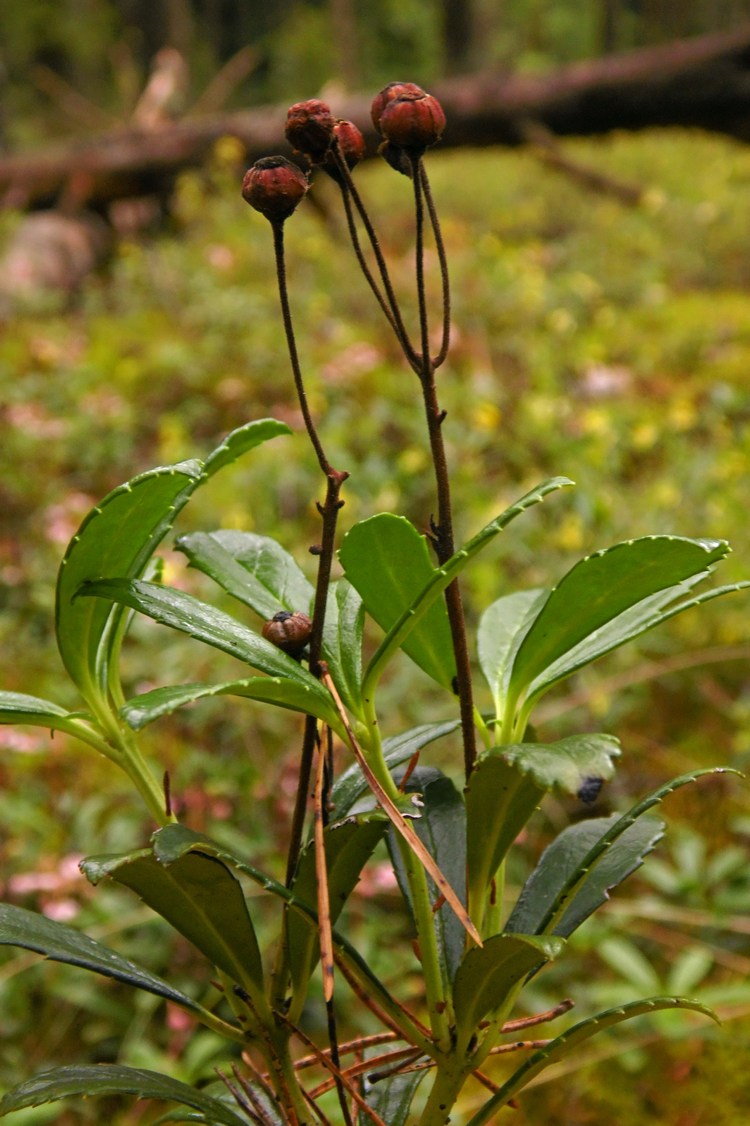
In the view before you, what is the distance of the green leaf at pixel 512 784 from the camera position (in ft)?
1.32

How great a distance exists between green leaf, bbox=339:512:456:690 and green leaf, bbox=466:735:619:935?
8 centimetres

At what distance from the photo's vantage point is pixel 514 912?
54 cm

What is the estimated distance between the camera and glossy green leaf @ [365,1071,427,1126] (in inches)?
21.5

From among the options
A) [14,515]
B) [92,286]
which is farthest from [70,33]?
[14,515]

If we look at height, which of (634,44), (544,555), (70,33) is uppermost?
(70,33)

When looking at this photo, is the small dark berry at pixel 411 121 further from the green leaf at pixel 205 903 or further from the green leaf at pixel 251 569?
the green leaf at pixel 205 903

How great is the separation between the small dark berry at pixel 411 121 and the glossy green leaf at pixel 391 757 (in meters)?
0.28

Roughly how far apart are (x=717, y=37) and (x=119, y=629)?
4.63 metres

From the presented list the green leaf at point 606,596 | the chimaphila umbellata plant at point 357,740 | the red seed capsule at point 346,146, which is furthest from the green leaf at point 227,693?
the red seed capsule at point 346,146

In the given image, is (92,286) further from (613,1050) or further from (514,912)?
(514,912)

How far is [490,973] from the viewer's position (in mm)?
466

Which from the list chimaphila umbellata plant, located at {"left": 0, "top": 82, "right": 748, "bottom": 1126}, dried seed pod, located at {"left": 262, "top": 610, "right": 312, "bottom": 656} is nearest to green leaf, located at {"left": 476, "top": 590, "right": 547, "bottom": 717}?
chimaphila umbellata plant, located at {"left": 0, "top": 82, "right": 748, "bottom": 1126}

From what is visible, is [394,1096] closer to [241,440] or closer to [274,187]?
[241,440]

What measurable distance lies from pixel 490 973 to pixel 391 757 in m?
0.12
